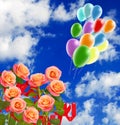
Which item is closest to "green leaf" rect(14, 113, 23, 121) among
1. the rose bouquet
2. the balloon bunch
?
the rose bouquet

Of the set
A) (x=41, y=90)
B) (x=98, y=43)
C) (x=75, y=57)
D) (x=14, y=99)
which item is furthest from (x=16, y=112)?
(x=98, y=43)

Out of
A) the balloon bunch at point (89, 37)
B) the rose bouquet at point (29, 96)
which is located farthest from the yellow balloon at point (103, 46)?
the rose bouquet at point (29, 96)

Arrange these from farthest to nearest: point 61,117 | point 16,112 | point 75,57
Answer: point 75,57 < point 61,117 < point 16,112

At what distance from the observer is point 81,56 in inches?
267

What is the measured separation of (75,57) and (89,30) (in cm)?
80

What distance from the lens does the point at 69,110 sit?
465 cm

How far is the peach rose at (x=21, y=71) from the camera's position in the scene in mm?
4668

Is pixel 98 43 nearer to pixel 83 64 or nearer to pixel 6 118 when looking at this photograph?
pixel 83 64

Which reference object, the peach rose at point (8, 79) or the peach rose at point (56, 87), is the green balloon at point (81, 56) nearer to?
the peach rose at point (56, 87)

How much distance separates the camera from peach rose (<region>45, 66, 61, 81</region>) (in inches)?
183

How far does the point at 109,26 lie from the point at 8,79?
11.5ft

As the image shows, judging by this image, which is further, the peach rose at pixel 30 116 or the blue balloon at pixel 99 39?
the blue balloon at pixel 99 39

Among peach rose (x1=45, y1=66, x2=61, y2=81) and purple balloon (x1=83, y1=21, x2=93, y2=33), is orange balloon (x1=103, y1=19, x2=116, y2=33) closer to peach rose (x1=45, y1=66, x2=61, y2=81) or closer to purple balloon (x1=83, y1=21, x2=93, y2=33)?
purple balloon (x1=83, y1=21, x2=93, y2=33)

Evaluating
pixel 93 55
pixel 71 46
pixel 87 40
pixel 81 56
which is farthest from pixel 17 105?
pixel 71 46
